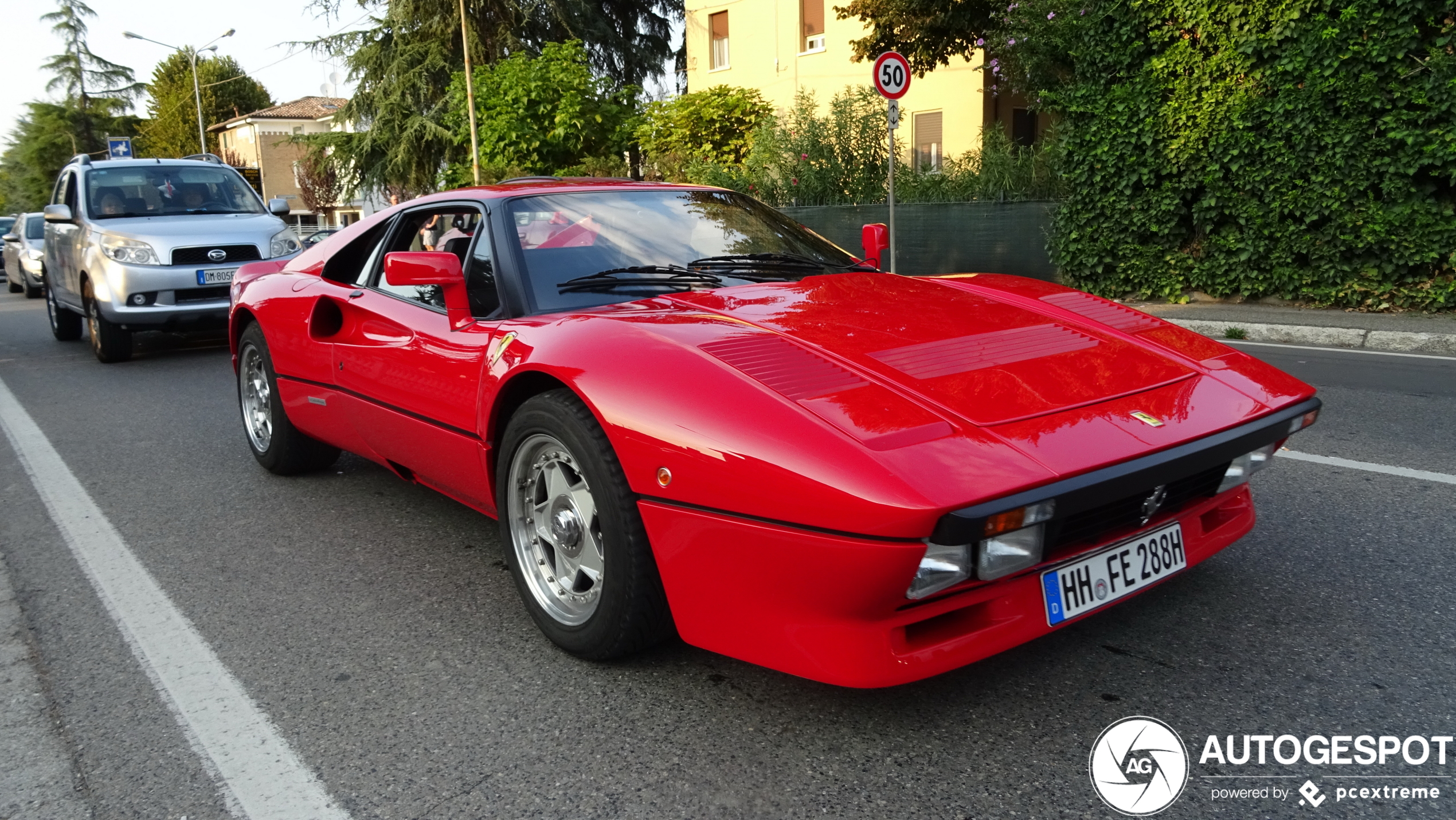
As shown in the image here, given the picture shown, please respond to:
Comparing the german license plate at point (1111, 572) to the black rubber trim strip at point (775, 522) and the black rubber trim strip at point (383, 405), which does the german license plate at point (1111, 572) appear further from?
the black rubber trim strip at point (383, 405)

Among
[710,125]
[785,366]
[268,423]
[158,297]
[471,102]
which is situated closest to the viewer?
[785,366]

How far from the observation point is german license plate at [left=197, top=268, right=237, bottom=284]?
29.0ft

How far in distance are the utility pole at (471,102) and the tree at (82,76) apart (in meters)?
38.4

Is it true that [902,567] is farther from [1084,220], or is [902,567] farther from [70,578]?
[1084,220]

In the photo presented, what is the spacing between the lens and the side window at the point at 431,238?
137 inches

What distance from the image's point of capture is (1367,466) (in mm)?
4277

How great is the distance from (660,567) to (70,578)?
7.86 ft

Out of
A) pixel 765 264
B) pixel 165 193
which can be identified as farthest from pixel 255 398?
pixel 165 193

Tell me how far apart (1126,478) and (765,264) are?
1.63m

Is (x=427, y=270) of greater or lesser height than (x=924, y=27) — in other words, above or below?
below

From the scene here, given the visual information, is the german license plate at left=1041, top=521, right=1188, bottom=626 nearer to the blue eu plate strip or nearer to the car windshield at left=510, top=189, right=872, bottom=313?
the blue eu plate strip

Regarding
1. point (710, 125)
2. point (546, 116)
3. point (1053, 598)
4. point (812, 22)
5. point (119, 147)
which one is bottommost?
point (1053, 598)

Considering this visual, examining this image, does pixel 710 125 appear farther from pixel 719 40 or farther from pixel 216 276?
pixel 216 276

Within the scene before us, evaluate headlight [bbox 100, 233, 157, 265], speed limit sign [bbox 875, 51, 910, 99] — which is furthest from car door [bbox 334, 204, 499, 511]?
speed limit sign [bbox 875, 51, 910, 99]
